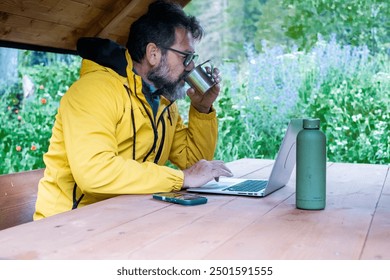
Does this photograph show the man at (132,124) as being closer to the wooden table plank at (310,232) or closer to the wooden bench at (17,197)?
the wooden bench at (17,197)

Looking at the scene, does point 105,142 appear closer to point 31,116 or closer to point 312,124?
point 312,124

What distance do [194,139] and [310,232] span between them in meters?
1.29

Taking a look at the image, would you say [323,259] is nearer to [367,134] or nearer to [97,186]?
[97,186]

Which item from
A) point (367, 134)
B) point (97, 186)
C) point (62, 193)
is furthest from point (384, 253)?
point (367, 134)

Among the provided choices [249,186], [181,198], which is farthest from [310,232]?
[249,186]

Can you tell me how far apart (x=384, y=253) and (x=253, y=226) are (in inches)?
13.1

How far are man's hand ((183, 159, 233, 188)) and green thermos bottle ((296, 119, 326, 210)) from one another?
0.42 metres

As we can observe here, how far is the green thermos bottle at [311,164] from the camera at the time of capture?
1.60 meters

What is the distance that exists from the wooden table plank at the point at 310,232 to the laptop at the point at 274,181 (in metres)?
0.12

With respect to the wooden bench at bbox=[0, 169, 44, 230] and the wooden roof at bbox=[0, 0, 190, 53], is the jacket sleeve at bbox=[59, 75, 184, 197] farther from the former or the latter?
the wooden roof at bbox=[0, 0, 190, 53]

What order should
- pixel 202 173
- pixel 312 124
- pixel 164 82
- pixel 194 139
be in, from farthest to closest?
pixel 194 139, pixel 164 82, pixel 202 173, pixel 312 124

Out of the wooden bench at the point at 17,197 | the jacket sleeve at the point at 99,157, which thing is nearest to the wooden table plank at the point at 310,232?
the jacket sleeve at the point at 99,157

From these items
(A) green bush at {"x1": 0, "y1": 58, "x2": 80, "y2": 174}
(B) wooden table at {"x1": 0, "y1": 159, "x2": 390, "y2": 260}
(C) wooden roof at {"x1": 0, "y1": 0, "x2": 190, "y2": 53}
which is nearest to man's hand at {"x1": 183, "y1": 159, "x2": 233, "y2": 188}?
(B) wooden table at {"x1": 0, "y1": 159, "x2": 390, "y2": 260}

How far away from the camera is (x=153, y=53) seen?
94.4 inches
